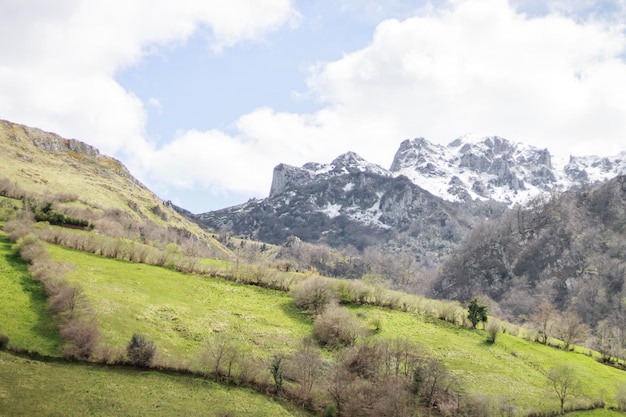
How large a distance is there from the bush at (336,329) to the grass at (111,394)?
1002 inches

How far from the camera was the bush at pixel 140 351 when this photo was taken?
61.4 m

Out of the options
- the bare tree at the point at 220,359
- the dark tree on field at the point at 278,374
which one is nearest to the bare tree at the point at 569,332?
the dark tree on field at the point at 278,374

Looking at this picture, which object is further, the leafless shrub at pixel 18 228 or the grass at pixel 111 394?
the leafless shrub at pixel 18 228

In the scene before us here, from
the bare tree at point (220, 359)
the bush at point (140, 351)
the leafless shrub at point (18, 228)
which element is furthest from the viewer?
the leafless shrub at point (18, 228)

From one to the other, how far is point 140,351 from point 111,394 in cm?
932

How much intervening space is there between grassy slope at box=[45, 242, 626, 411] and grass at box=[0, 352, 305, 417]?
25.0ft

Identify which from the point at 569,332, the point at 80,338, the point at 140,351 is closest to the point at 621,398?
the point at 569,332

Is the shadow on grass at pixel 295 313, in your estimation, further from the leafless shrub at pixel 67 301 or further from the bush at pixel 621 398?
the bush at pixel 621 398

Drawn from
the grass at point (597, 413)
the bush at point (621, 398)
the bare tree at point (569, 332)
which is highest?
the bare tree at point (569, 332)

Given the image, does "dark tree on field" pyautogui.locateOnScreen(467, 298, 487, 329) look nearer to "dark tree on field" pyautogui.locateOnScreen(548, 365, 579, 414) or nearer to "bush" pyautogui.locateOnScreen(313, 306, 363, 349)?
"dark tree on field" pyautogui.locateOnScreen(548, 365, 579, 414)

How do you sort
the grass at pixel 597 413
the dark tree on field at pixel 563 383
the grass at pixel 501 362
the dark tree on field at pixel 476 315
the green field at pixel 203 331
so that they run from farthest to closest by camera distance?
the dark tree on field at pixel 476 315 < the grass at pixel 501 362 < the dark tree on field at pixel 563 383 < the grass at pixel 597 413 < the green field at pixel 203 331

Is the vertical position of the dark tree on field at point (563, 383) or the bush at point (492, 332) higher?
the bush at point (492, 332)

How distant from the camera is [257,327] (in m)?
85.9

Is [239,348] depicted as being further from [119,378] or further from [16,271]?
[16,271]
